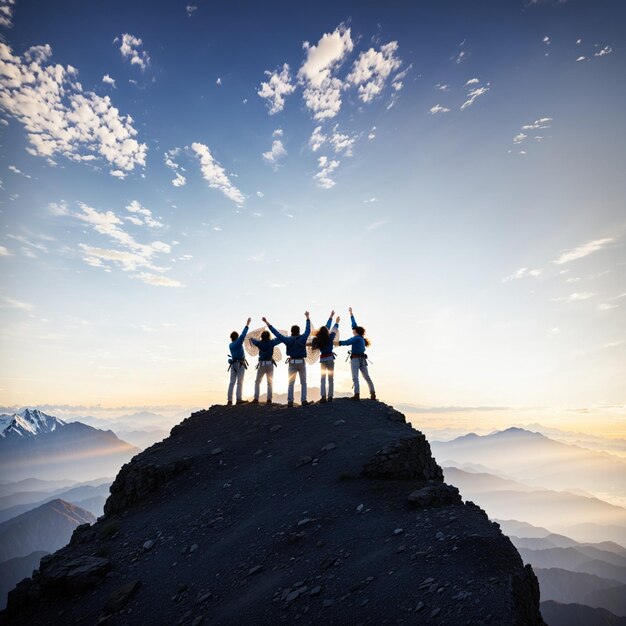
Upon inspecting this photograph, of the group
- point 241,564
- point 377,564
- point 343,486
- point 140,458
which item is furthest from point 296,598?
point 140,458

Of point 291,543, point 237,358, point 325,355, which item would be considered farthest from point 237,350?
point 291,543

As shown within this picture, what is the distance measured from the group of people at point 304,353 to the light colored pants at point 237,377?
335mm

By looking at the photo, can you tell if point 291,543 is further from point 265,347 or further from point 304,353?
point 265,347

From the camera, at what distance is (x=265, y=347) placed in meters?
20.8

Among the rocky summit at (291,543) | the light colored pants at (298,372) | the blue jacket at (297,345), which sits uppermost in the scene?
the blue jacket at (297,345)

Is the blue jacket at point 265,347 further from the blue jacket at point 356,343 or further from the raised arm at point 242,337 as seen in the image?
the blue jacket at point 356,343

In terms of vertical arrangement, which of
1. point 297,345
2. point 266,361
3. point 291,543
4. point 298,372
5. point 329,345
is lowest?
point 291,543

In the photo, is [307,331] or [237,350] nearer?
[307,331]

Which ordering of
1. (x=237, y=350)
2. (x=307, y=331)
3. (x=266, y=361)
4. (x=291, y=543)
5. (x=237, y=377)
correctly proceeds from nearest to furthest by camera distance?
(x=291, y=543)
(x=307, y=331)
(x=266, y=361)
(x=237, y=350)
(x=237, y=377)

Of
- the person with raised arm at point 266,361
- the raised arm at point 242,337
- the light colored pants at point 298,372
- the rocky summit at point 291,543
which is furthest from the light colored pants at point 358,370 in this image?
the raised arm at point 242,337

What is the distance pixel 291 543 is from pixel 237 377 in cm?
1287

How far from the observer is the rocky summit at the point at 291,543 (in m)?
7.75

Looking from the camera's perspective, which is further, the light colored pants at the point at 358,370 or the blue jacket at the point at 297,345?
the light colored pants at the point at 358,370

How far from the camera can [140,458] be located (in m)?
19.0
